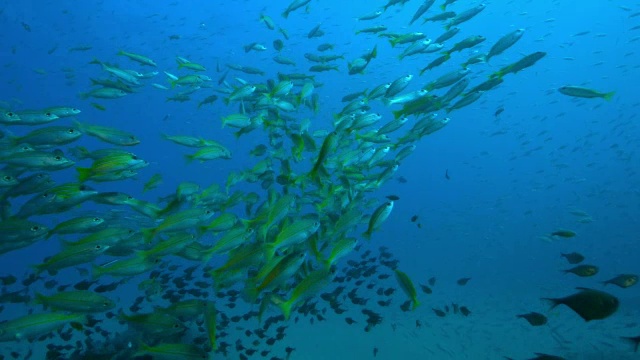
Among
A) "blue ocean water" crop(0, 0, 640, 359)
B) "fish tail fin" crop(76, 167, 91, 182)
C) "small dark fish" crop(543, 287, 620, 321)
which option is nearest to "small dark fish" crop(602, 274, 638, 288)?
→ "small dark fish" crop(543, 287, 620, 321)

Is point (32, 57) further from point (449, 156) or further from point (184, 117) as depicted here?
point (449, 156)

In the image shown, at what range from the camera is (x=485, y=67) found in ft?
149

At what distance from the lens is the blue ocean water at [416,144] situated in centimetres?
1373

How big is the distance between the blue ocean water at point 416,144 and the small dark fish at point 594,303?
4.73m

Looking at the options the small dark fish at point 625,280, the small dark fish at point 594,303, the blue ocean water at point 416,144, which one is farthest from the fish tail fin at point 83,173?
the small dark fish at point 625,280

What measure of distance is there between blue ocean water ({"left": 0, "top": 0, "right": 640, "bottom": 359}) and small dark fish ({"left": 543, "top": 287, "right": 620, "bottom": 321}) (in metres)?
4.73

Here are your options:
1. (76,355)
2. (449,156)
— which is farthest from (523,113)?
(76,355)

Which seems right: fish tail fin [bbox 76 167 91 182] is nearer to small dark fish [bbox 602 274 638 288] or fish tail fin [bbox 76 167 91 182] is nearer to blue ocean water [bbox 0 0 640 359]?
blue ocean water [bbox 0 0 640 359]

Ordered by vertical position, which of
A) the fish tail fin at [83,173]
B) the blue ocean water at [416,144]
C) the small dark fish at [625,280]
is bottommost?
the blue ocean water at [416,144]

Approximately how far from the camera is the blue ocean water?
13734 mm

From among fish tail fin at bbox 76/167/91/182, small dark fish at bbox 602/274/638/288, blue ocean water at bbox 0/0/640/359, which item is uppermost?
fish tail fin at bbox 76/167/91/182

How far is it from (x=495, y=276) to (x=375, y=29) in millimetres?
26024

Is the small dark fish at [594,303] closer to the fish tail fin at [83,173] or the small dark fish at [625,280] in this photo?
the small dark fish at [625,280]

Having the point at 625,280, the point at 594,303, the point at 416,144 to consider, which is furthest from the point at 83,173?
the point at 416,144
